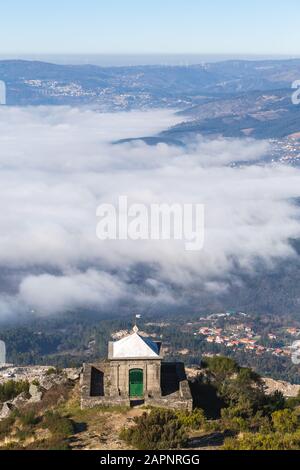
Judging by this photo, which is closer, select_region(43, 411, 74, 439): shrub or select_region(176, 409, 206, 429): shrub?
select_region(43, 411, 74, 439): shrub

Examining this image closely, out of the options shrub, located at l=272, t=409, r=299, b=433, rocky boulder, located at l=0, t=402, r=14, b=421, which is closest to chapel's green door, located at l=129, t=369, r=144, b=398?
rocky boulder, located at l=0, t=402, r=14, b=421

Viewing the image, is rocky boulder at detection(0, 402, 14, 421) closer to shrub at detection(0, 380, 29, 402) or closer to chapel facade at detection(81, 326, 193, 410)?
shrub at detection(0, 380, 29, 402)

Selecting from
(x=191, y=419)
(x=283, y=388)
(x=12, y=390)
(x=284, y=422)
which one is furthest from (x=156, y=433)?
(x=283, y=388)

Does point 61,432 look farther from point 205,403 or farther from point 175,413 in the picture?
point 205,403

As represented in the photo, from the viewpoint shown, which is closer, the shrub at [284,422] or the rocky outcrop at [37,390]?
the shrub at [284,422]

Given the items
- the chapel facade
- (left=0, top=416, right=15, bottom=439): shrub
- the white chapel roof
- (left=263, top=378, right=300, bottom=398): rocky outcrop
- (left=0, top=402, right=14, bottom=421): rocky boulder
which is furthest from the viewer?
(left=263, top=378, right=300, bottom=398): rocky outcrop

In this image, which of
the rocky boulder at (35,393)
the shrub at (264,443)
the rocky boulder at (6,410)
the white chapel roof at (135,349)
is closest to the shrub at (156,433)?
the shrub at (264,443)

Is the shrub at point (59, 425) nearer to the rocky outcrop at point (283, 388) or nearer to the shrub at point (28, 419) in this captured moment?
the shrub at point (28, 419)
